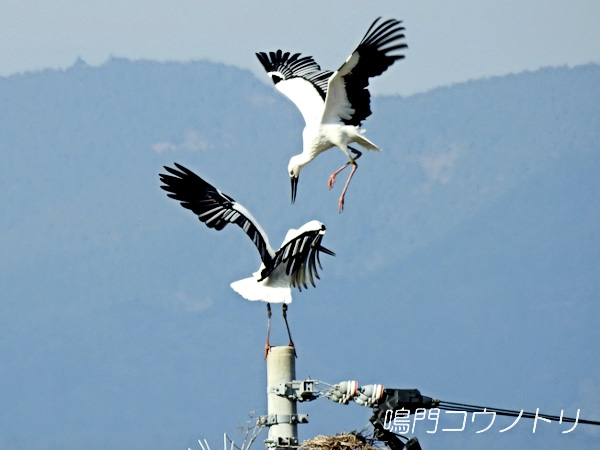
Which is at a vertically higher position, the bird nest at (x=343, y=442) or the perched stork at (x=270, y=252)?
the perched stork at (x=270, y=252)

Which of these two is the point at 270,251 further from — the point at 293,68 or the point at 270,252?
the point at 293,68

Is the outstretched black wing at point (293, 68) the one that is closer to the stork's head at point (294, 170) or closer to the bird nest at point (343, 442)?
the stork's head at point (294, 170)

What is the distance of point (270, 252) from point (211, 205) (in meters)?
0.95

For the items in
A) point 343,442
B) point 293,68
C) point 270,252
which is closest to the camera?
point 343,442

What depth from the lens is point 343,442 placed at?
11852mm

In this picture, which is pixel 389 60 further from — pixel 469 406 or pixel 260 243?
pixel 469 406

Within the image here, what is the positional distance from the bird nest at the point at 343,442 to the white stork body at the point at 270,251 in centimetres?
261

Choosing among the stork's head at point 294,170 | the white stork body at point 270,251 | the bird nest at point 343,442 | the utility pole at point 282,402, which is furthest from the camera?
the stork's head at point 294,170

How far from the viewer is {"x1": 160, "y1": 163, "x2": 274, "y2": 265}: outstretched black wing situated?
572 inches

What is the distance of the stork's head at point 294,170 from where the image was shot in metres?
15.5

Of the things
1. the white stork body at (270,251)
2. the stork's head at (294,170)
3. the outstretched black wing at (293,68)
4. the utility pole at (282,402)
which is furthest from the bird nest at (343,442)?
the outstretched black wing at (293,68)

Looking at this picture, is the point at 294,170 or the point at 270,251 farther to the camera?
the point at 294,170

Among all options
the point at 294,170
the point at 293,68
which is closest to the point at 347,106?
the point at 294,170

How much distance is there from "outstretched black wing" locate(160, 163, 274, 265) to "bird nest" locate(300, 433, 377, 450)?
2.82 metres
